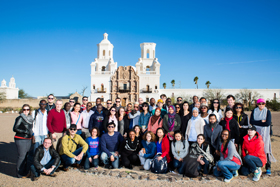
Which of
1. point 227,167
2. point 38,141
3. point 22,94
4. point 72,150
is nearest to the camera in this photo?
point 227,167

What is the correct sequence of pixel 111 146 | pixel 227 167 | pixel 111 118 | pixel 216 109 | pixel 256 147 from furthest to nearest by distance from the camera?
pixel 111 118, pixel 216 109, pixel 111 146, pixel 256 147, pixel 227 167

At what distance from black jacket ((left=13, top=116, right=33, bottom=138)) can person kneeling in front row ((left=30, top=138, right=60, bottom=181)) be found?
19.8 inches

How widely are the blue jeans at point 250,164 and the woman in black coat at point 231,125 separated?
55 cm

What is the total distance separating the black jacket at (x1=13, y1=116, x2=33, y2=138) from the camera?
558 cm

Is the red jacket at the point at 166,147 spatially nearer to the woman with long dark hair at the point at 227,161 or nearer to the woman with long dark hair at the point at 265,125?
the woman with long dark hair at the point at 227,161

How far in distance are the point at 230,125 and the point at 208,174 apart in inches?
59.4

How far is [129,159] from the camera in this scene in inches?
262

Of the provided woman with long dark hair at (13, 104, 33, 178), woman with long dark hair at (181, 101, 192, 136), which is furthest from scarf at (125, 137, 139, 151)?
woman with long dark hair at (13, 104, 33, 178)

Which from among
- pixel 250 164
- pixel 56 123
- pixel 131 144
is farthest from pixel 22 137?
pixel 250 164

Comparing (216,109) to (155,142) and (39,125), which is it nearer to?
(155,142)

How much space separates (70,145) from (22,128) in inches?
54.4

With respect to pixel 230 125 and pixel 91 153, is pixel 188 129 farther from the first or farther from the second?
pixel 91 153

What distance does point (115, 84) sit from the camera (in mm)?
38594

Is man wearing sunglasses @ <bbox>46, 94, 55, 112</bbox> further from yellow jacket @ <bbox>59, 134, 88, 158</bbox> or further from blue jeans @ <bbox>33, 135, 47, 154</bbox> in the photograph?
yellow jacket @ <bbox>59, 134, 88, 158</bbox>
